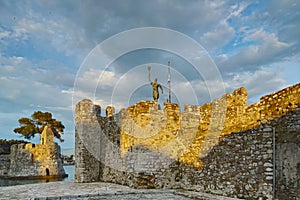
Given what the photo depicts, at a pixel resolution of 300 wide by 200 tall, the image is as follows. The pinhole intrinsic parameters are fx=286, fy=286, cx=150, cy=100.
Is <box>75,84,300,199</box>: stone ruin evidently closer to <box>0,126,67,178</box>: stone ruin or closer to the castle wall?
the castle wall

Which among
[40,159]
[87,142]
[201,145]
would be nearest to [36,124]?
[40,159]

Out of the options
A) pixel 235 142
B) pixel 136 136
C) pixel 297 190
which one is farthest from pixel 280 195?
pixel 136 136

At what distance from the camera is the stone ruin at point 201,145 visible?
7805 mm

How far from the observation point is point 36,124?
34844mm

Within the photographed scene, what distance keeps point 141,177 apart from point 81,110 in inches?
205

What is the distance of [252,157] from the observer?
8.41 metres

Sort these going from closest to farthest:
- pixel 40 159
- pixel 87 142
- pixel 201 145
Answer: pixel 201 145 → pixel 87 142 → pixel 40 159

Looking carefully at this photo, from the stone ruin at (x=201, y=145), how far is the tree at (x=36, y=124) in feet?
70.5

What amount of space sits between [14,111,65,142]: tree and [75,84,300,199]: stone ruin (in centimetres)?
2149

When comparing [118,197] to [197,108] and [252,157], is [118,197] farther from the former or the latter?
[197,108]

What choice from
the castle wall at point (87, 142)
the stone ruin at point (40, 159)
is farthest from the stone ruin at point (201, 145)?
the stone ruin at point (40, 159)

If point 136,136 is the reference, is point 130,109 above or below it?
above

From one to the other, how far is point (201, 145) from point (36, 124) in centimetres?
2899

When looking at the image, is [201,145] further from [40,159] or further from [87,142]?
[40,159]
